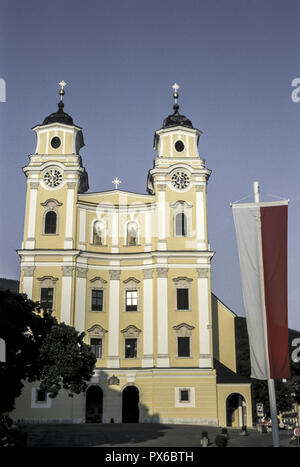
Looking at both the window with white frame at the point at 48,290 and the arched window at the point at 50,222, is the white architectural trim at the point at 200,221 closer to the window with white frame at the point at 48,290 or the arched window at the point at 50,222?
the arched window at the point at 50,222

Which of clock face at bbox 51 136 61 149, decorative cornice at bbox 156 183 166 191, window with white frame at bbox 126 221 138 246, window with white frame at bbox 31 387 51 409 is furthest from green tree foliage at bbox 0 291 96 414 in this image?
clock face at bbox 51 136 61 149

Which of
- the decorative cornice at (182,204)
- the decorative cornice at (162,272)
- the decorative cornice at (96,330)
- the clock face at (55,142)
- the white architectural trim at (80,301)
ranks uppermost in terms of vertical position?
the clock face at (55,142)

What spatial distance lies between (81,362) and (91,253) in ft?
69.4

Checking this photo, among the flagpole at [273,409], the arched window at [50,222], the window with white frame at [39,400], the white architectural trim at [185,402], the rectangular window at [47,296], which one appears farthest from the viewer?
the arched window at [50,222]

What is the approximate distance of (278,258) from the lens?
49.2 ft

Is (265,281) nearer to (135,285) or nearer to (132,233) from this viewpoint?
(135,285)

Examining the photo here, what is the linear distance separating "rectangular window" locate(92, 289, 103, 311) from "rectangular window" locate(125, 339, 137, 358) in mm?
3413

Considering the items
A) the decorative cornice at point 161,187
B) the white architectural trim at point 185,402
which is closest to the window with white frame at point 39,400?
the white architectural trim at point 185,402

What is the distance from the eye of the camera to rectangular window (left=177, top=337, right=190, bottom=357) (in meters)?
42.5

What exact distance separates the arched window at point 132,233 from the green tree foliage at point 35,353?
2159cm

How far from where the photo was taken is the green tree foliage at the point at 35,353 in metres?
22.0

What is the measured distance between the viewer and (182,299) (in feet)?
143

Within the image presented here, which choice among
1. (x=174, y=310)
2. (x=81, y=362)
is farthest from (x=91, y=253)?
(x=81, y=362)
